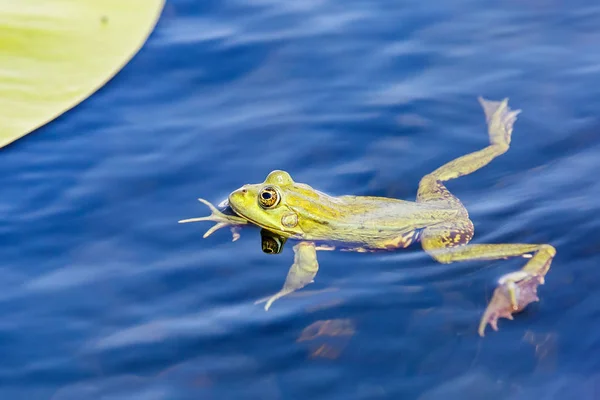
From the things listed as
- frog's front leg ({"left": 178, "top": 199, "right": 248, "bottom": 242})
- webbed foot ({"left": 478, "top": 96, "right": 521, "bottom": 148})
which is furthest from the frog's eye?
webbed foot ({"left": 478, "top": 96, "right": 521, "bottom": 148})

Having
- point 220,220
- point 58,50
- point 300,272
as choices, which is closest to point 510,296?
point 300,272

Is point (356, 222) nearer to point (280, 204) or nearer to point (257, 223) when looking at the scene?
point (280, 204)

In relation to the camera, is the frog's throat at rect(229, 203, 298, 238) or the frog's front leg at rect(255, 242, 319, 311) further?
the frog's throat at rect(229, 203, 298, 238)

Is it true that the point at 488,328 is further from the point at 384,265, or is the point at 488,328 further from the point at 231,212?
the point at 231,212

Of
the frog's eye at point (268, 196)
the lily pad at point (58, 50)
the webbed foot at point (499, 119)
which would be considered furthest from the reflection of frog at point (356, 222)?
the lily pad at point (58, 50)

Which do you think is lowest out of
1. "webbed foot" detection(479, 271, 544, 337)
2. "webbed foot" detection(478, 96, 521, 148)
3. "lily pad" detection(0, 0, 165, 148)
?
"webbed foot" detection(479, 271, 544, 337)

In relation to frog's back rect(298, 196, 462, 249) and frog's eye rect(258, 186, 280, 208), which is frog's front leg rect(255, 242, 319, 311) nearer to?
frog's back rect(298, 196, 462, 249)

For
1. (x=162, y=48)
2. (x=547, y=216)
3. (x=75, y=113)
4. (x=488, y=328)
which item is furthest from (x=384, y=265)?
(x=162, y=48)
